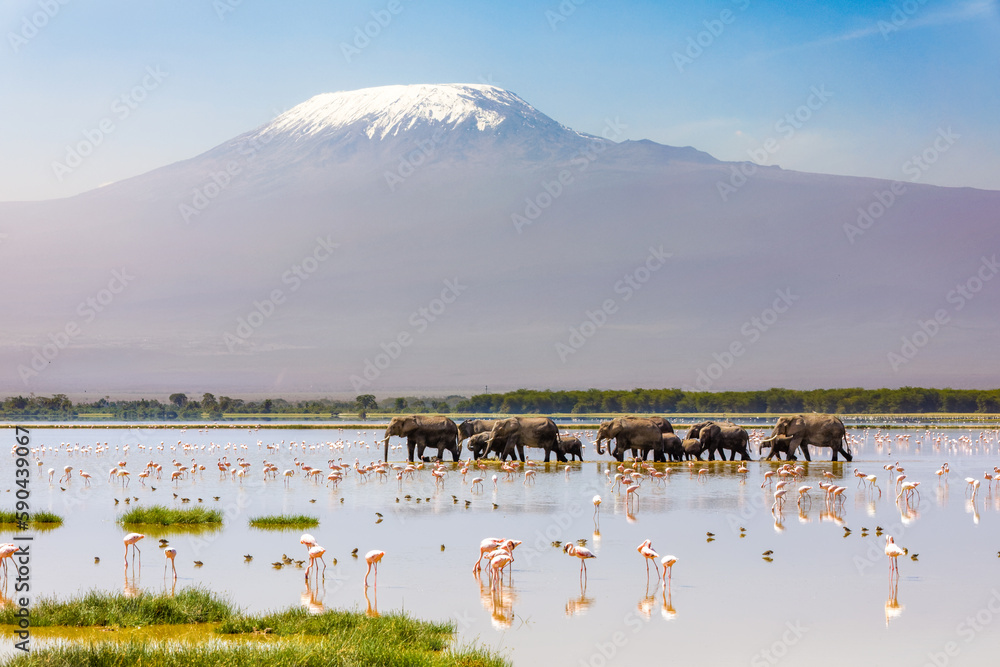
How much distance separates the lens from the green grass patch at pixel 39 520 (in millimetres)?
22428

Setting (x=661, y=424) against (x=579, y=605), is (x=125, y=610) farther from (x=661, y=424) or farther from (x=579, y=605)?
(x=661, y=424)

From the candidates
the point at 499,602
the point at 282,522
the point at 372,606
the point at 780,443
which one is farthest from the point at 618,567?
the point at 780,443

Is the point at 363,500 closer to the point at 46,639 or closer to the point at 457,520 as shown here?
the point at 457,520

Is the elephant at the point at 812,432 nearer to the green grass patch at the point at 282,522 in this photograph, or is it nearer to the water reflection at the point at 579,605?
the green grass patch at the point at 282,522

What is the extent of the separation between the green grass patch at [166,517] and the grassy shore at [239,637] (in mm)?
9108

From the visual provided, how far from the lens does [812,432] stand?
46.5m

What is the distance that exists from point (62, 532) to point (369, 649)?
14.1 meters

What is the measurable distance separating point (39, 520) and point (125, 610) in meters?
11.9

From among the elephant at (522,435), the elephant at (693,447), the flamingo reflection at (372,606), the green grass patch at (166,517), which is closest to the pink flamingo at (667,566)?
the flamingo reflection at (372,606)

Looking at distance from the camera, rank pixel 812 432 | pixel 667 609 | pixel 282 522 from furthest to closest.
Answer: pixel 812 432 → pixel 282 522 → pixel 667 609

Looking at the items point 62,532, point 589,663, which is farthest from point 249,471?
point 589,663

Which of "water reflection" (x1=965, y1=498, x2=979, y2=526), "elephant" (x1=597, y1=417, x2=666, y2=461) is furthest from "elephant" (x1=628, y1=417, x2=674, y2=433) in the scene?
"water reflection" (x1=965, y1=498, x2=979, y2=526)

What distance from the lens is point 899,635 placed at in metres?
12.0

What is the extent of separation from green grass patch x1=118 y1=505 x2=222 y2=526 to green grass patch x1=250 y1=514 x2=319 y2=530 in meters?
1.15
